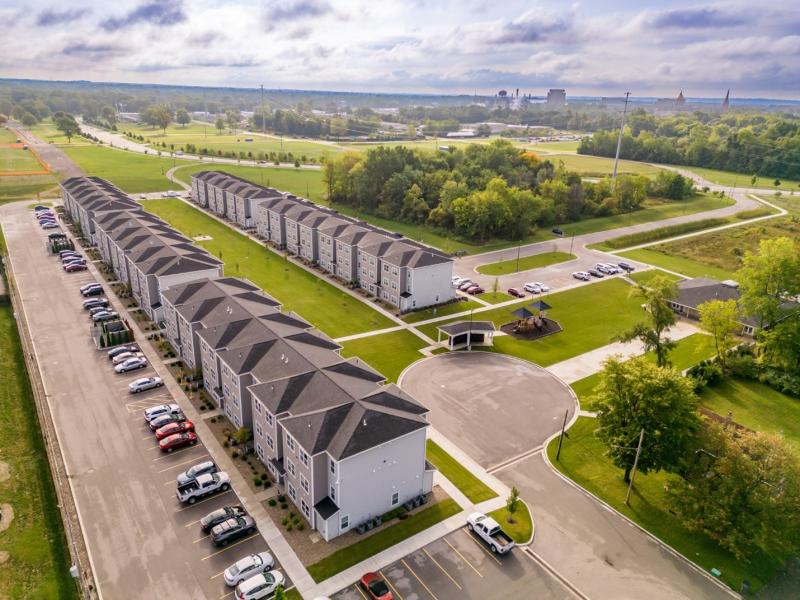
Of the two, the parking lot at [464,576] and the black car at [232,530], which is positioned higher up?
the black car at [232,530]

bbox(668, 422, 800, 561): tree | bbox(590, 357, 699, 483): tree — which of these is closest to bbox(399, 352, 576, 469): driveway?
bbox(590, 357, 699, 483): tree

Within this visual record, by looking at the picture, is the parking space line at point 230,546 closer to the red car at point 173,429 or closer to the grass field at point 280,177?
the red car at point 173,429

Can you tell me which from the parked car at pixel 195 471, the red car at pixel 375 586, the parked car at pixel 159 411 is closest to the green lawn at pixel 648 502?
the red car at pixel 375 586

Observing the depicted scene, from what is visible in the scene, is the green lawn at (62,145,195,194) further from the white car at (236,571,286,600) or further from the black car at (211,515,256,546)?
the white car at (236,571,286,600)

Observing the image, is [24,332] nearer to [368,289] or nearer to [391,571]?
[368,289]

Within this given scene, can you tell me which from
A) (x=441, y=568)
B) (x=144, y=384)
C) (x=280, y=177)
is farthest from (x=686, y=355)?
(x=280, y=177)

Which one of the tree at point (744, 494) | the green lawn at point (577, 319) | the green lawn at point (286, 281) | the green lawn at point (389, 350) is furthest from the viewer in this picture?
the green lawn at point (286, 281)
